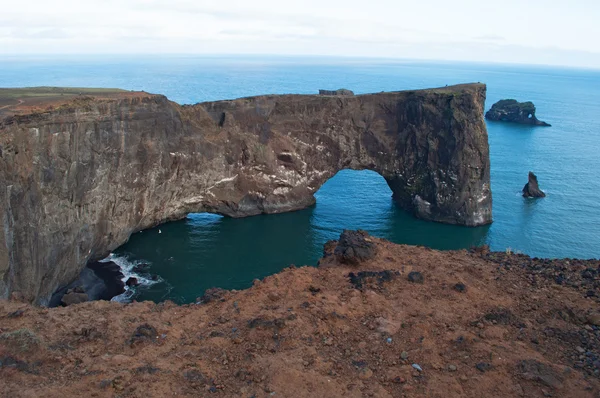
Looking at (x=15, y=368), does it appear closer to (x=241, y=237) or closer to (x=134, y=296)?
(x=134, y=296)

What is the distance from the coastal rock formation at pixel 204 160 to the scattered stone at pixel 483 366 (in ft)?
99.3

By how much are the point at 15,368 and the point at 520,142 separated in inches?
4573

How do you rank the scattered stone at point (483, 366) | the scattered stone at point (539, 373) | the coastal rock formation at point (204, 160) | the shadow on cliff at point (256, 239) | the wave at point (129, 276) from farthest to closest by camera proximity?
1. the shadow on cliff at point (256, 239)
2. the wave at point (129, 276)
3. the coastal rock formation at point (204, 160)
4. the scattered stone at point (483, 366)
5. the scattered stone at point (539, 373)

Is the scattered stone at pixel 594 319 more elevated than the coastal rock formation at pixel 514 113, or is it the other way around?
the coastal rock formation at pixel 514 113

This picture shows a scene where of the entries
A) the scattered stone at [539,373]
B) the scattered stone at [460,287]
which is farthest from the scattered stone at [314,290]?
the scattered stone at [539,373]

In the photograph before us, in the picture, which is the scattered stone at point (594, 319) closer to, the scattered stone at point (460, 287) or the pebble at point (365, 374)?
the scattered stone at point (460, 287)

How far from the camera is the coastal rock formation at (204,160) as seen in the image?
37625 mm

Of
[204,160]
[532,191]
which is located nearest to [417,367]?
[204,160]

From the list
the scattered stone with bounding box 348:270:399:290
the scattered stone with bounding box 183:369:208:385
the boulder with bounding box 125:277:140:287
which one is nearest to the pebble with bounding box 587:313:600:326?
the scattered stone with bounding box 348:270:399:290

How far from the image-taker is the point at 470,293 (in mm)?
21625

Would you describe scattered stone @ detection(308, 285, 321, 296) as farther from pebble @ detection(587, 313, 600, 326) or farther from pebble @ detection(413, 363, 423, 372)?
pebble @ detection(587, 313, 600, 326)

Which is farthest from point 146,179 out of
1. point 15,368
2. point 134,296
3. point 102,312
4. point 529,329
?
point 529,329

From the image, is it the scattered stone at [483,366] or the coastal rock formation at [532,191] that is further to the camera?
the coastal rock formation at [532,191]

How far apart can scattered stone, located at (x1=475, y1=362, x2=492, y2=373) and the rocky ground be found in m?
0.08
